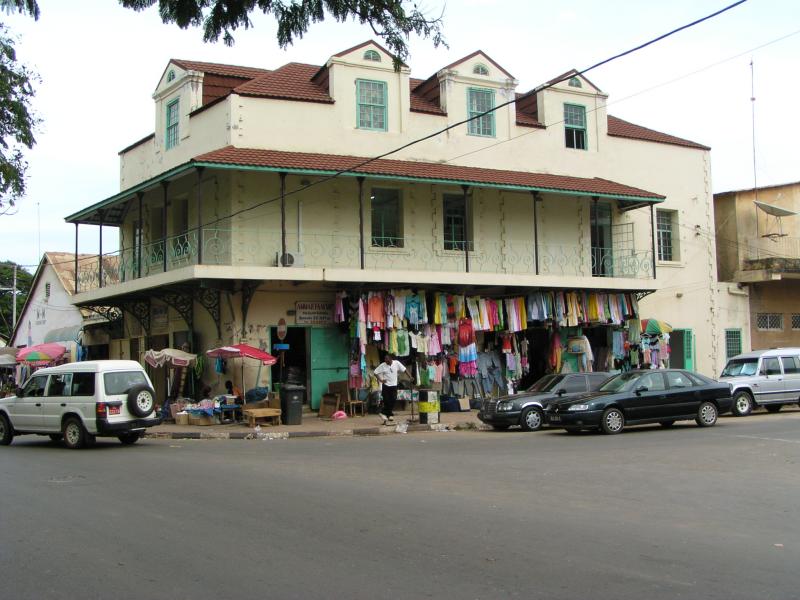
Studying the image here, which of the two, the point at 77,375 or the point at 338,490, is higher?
the point at 77,375

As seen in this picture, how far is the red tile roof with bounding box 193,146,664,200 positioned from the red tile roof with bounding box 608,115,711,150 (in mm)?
2332

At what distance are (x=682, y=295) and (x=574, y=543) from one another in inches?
931

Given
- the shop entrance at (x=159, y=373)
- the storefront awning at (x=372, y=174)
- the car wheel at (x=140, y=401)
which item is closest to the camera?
the car wheel at (x=140, y=401)

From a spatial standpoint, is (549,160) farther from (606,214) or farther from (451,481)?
(451,481)

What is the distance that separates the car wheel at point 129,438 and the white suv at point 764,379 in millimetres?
15846

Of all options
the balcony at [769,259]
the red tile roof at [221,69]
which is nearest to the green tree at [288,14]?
the red tile roof at [221,69]

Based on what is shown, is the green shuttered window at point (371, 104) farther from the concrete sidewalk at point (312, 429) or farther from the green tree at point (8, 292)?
the green tree at point (8, 292)

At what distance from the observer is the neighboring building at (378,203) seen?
22.4 meters

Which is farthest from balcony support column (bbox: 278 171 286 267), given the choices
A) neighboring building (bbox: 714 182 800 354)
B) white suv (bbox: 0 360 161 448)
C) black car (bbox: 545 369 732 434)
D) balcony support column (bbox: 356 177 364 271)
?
neighboring building (bbox: 714 182 800 354)

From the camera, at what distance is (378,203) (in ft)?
80.0

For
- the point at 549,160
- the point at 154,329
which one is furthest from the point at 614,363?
the point at 154,329

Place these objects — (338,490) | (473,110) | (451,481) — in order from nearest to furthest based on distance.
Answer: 1. (338,490)
2. (451,481)
3. (473,110)

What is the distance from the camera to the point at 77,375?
671 inches

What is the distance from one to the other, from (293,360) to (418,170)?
21.5 ft
